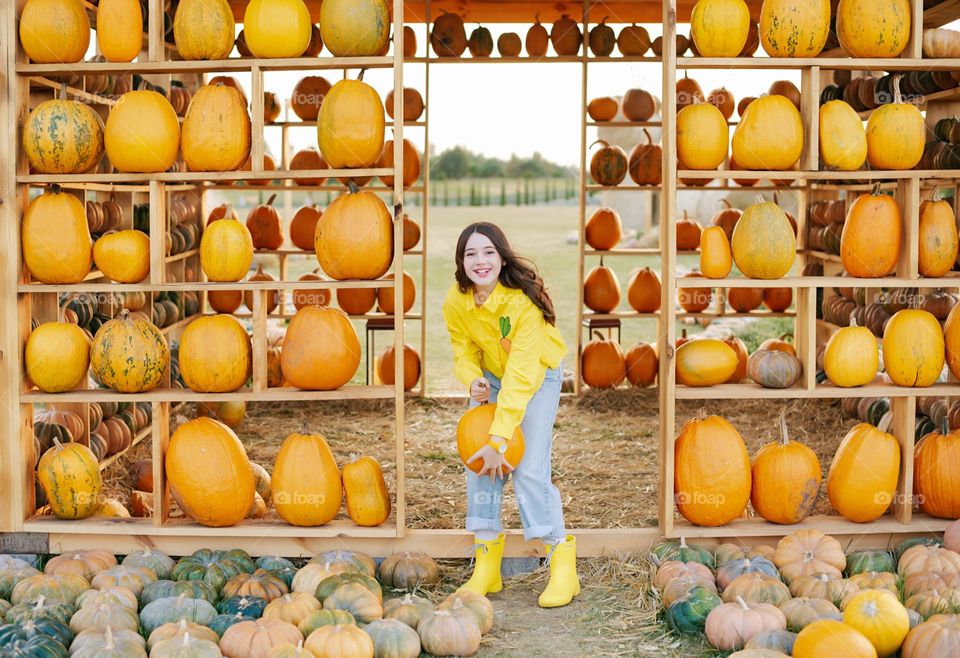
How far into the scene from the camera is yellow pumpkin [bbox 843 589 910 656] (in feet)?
12.2

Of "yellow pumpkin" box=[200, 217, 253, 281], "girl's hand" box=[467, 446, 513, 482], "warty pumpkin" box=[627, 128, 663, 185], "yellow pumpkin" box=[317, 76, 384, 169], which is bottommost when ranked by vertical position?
"girl's hand" box=[467, 446, 513, 482]

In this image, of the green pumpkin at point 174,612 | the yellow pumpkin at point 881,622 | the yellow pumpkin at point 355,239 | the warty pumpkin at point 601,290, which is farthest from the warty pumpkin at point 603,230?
the green pumpkin at point 174,612

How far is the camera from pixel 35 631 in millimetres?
3672

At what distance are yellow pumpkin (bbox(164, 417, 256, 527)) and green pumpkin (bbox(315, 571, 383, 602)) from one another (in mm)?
771

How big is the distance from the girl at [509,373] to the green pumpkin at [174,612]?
1.09 metres

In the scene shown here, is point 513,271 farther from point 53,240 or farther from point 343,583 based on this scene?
point 53,240

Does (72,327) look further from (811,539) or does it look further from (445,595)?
(811,539)

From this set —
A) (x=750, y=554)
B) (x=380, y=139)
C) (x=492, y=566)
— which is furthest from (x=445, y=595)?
(x=380, y=139)

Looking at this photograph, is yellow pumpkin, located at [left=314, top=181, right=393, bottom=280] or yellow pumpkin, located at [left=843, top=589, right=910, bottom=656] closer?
yellow pumpkin, located at [left=843, top=589, right=910, bottom=656]

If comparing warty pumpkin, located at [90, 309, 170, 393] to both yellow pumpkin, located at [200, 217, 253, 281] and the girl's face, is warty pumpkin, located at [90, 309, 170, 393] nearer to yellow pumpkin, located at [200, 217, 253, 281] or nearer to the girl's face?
yellow pumpkin, located at [200, 217, 253, 281]

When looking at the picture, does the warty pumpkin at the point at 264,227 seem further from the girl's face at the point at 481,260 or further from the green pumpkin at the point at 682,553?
the green pumpkin at the point at 682,553

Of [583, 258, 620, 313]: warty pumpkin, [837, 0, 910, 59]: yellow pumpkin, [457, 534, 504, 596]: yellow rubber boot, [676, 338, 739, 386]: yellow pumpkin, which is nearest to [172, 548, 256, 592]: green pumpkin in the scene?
[457, 534, 504, 596]: yellow rubber boot

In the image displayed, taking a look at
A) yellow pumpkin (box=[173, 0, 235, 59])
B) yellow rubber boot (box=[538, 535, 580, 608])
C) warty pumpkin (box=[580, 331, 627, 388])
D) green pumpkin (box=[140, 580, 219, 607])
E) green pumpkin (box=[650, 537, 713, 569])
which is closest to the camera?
green pumpkin (box=[140, 580, 219, 607])

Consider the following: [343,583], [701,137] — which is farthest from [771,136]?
[343,583]
